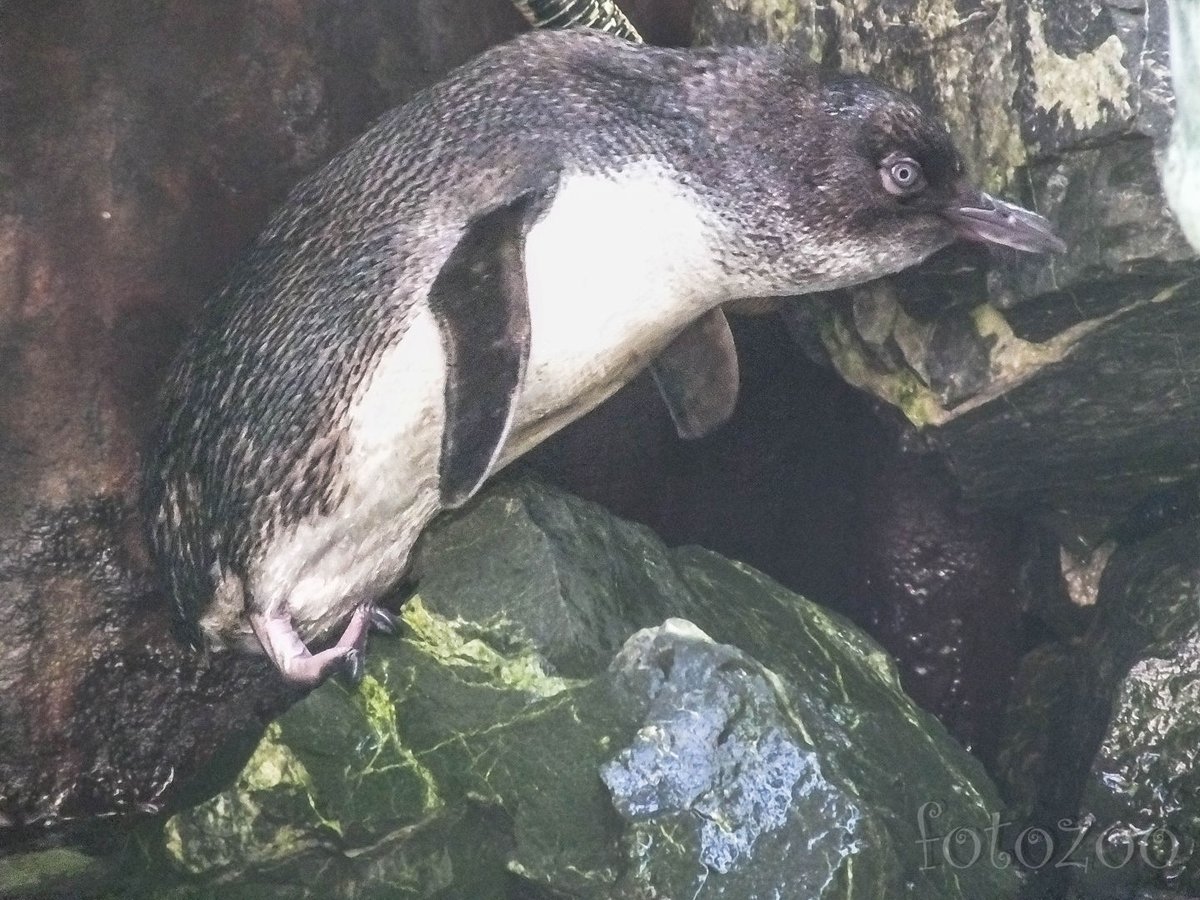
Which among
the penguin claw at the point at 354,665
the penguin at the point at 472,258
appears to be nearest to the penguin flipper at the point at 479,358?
the penguin at the point at 472,258

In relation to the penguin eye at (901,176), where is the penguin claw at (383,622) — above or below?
below

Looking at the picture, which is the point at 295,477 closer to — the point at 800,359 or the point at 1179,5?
the point at 800,359

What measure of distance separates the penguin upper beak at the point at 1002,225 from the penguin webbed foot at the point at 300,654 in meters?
1.53

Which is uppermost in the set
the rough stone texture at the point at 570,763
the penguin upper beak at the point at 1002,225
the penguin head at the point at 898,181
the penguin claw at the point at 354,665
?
the penguin head at the point at 898,181

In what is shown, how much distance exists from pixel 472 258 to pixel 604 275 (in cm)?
29

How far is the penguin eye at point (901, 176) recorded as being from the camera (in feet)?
7.84

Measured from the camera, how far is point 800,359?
10.9 feet

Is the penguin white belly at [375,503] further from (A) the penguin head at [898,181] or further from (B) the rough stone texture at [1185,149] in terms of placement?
(B) the rough stone texture at [1185,149]

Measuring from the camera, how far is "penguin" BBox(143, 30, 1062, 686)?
7.61 ft

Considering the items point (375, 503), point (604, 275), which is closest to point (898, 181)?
point (604, 275)

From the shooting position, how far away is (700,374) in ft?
9.59


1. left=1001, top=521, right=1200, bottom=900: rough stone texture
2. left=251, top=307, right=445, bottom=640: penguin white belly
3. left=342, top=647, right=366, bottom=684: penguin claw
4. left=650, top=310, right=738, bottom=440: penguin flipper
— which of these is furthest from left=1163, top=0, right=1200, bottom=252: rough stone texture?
left=342, top=647, right=366, bottom=684: penguin claw
